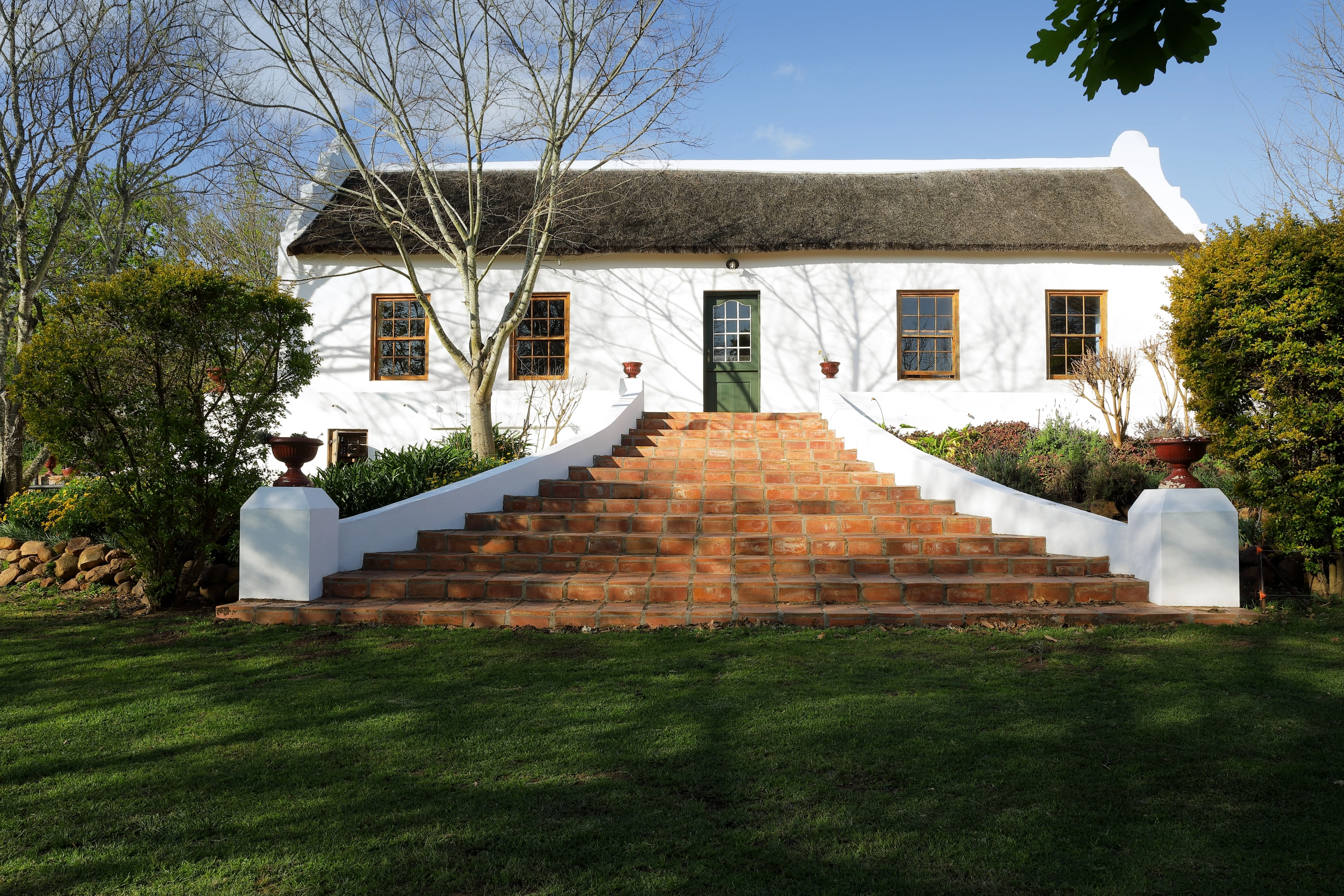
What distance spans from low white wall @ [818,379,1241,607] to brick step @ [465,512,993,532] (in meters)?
0.35

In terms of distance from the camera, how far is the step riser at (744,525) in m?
7.91

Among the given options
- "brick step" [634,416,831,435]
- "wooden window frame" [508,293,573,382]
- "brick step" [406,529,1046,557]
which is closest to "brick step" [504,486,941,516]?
"brick step" [406,529,1046,557]

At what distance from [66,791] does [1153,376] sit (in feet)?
49.0

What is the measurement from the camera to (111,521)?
658 cm

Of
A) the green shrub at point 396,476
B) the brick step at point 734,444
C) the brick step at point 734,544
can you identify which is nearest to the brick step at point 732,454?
the brick step at point 734,444

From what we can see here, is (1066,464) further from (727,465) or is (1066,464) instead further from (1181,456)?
(727,465)

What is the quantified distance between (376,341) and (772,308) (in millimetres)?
6960

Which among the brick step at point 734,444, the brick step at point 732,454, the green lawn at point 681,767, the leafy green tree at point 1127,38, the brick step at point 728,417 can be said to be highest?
the leafy green tree at point 1127,38

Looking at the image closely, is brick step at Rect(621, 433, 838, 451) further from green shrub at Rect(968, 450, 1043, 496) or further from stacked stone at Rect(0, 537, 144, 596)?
stacked stone at Rect(0, 537, 144, 596)

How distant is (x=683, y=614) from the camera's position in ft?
19.6

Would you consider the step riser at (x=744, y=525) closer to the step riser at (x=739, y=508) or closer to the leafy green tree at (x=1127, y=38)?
the step riser at (x=739, y=508)

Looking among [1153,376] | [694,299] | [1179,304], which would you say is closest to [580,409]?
[694,299]

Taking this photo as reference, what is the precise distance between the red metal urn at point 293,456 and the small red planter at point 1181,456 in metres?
6.81

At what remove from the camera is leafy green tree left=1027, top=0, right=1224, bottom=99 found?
2.27 metres
